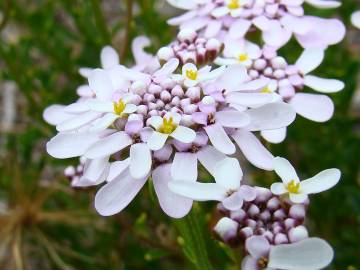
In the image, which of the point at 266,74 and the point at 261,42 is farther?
the point at 261,42

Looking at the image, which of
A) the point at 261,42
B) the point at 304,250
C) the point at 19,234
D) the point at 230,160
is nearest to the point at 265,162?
the point at 230,160

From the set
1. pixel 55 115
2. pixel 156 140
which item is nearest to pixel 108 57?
pixel 55 115

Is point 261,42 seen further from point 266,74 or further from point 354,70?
point 354,70

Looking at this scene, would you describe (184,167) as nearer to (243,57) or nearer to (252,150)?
(252,150)

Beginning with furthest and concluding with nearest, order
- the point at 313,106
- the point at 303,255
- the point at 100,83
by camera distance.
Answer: the point at 313,106 → the point at 100,83 → the point at 303,255

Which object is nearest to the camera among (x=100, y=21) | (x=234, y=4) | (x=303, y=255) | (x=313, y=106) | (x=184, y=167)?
(x=303, y=255)

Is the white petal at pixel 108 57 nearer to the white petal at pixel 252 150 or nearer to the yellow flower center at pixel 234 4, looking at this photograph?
the yellow flower center at pixel 234 4
